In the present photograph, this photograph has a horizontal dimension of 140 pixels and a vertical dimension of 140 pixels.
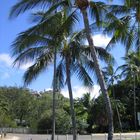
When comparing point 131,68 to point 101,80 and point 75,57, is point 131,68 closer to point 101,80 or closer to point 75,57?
point 75,57

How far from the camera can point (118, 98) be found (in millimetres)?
75000

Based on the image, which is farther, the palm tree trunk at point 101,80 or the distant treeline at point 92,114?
the distant treeline at point 92,114

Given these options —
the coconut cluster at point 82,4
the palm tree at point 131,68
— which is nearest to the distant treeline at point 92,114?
the palm tree at point 131,68

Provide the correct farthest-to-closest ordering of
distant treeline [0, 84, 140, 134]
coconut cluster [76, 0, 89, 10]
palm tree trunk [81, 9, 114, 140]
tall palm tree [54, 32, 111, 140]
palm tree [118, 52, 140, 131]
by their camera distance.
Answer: distant treeline [0, 84, 140, 134] → palm tree [118, 52, 140, 131] → tall palm tree [54, 32, 111, 140] → coconut cluster [76, 0, 89, 10] → palm tree trunk [81, 9, 114, 140]

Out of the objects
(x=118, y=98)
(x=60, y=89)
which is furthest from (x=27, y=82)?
(x=118, y=98)

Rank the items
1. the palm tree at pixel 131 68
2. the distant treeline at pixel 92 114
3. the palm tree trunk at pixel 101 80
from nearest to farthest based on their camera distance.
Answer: the palm tree trunk at pixel 101 80 < the palm tree at pixel 131 68 < the distant treeline at pixel 92 114

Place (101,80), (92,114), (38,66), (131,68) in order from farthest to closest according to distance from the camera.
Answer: (92,114), (131,68), (38,66), (101,80)

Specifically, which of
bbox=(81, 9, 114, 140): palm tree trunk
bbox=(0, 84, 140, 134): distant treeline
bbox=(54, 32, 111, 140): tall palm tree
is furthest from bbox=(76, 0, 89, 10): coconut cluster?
bbox=(0, 84, 140, 134): distant treeline

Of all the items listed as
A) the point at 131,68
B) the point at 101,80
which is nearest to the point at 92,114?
the point at 131,68

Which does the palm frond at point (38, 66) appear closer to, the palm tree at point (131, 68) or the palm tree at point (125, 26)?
the palm tree at point (125, 26)

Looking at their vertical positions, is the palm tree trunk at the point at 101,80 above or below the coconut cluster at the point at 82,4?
below

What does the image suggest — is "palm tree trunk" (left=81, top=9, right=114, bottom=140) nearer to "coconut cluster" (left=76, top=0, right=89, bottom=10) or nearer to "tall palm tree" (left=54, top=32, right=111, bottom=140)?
"coconut cluster" (left=76, top=0, right=89, bottom=10)

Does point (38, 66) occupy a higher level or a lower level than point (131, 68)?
lower

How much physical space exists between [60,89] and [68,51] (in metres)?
2.67
